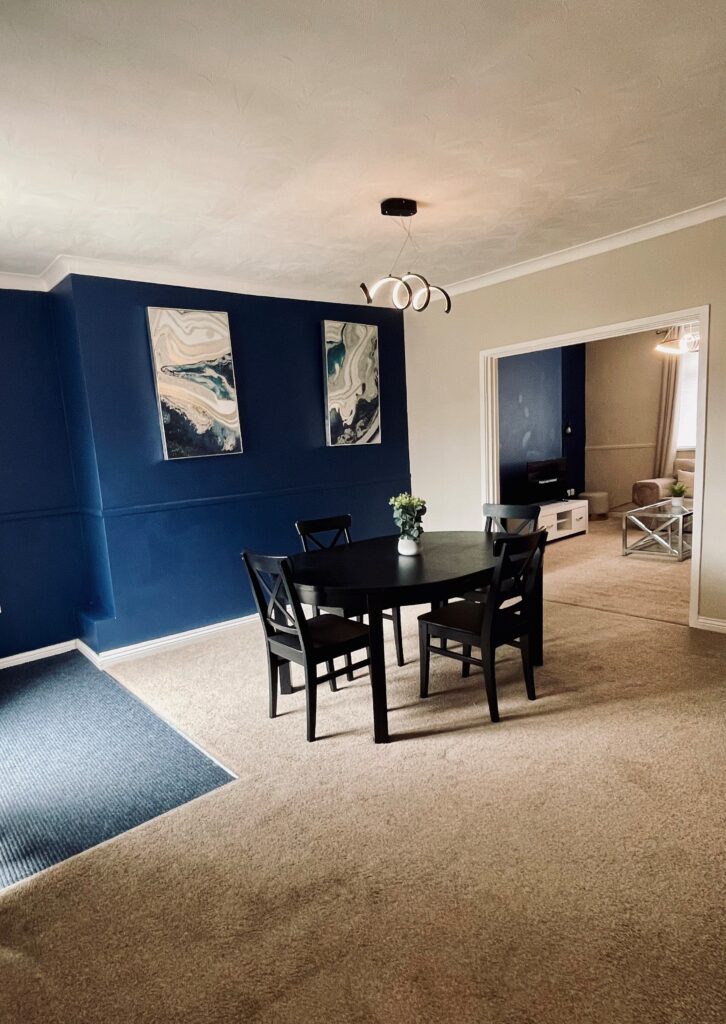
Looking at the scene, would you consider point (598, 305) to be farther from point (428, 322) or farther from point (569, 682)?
point (569, 682)

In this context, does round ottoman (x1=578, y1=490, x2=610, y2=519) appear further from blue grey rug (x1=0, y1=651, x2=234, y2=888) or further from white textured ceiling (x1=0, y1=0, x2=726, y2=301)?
blue grey rug (x1=0, y1=651, x2=234, y2=888)

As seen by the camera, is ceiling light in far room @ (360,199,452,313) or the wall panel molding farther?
the wall panel molding

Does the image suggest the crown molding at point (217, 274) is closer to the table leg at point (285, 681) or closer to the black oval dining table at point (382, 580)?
the black oval dining table at point (382, 580)

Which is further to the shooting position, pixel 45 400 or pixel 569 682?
pixel 45 400

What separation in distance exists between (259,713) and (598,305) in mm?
3547

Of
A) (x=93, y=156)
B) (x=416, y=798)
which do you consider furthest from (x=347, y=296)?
(x=416, y=798)

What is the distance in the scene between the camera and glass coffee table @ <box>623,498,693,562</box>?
229 inches

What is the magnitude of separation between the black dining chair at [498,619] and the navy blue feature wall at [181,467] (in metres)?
2.03

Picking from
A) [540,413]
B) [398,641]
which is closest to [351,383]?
[398,641]

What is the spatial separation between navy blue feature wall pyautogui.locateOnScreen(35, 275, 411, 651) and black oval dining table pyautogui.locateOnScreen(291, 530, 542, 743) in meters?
1.40

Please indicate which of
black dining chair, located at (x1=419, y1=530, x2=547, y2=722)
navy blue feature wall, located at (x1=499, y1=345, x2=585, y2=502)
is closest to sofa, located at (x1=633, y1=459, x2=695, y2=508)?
navy blue feature wall, located at (x1=499, y1=345, x2=585, y2=502)

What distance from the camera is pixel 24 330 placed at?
3934 mm

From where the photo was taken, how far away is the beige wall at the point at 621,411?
833cm

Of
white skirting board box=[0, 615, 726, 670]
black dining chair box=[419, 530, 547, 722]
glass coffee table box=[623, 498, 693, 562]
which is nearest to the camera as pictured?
black dining chair box=[419, 530, 547, 722]
